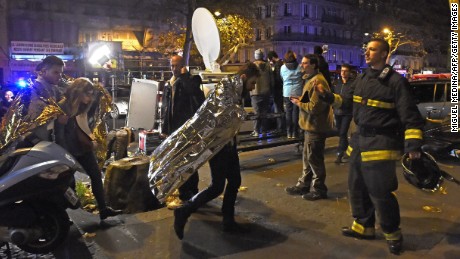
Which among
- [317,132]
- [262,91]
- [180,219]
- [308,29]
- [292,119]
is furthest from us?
[308,29]

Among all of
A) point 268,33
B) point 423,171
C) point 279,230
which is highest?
point 268,33

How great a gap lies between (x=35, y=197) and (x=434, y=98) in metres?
8.37

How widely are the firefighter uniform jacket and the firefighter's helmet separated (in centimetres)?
16

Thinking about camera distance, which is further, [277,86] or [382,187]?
[277,86]

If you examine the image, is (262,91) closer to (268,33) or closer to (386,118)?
(386,118)

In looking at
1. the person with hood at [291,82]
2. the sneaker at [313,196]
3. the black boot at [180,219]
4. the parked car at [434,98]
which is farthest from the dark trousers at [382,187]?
the parked car at [434,98]

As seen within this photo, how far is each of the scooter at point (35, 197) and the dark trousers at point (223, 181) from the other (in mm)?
1267

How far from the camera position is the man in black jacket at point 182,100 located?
18.1ft

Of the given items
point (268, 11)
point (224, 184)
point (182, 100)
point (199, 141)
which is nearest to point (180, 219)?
point (224, 184)

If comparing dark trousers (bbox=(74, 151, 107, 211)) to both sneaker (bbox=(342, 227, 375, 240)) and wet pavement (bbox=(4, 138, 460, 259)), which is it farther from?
sneaker (bbox=(342, 227, 375, 240))

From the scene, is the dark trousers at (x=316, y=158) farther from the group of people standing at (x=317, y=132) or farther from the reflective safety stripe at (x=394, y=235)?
the reflective safety stripe at (x=394, y=235)

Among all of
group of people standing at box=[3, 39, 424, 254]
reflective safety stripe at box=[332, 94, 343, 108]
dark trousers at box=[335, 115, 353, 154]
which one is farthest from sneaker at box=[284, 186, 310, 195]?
dark trousers at box=[335, 115, 353, 154]

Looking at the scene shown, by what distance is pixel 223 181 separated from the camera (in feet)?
15.1

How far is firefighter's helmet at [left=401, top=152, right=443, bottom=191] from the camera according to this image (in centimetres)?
414
